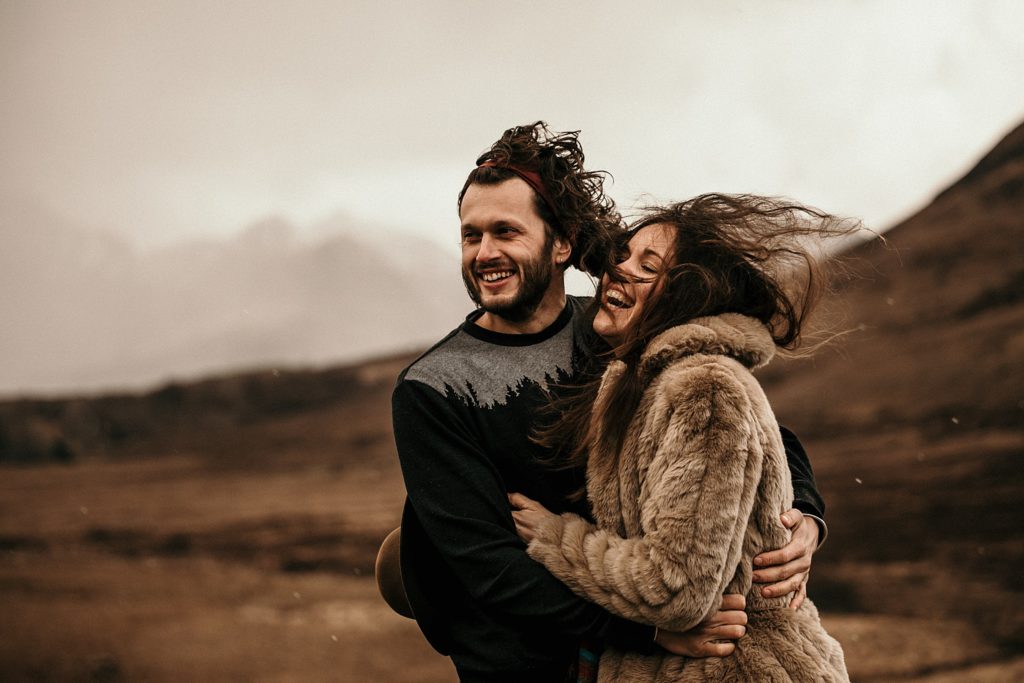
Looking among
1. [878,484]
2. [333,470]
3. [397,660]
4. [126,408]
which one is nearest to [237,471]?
[333,470]

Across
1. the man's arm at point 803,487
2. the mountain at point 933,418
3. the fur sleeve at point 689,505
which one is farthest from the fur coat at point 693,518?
the mountain at point 933,418

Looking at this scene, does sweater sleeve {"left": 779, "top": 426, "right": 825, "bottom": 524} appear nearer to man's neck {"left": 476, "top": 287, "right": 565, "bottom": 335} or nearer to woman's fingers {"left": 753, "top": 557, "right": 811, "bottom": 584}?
woman's fingers {"left": 753, "top": 557, "right": 811, "bottom": 584}

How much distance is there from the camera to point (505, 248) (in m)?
2.10

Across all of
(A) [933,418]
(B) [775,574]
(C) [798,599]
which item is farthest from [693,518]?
(A) [933,418]

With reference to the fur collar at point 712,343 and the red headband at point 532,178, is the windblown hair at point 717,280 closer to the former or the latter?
the fur collar at point 712,343

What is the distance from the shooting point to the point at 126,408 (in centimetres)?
1756

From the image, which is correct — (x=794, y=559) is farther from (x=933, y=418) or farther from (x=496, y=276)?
(x=933, y=418)

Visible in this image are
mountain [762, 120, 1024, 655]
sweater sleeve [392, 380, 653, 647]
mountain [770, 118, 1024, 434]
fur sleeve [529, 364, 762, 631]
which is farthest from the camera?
mountain [770, 118, 1024, 434]

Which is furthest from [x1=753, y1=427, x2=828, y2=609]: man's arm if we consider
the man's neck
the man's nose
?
the man's nose

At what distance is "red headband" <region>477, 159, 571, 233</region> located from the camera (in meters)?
2.17

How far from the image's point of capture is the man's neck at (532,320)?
7.19 feet

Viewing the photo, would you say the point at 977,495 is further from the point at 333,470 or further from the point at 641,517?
the point at 333,470

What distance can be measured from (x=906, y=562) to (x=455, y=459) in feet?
25.5

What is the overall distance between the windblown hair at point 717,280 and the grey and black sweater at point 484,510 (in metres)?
0.11
